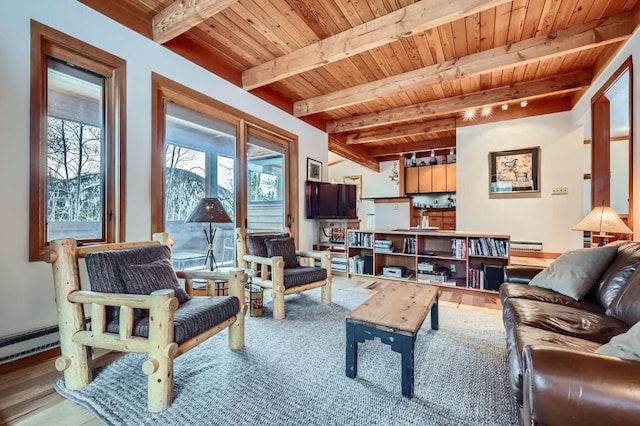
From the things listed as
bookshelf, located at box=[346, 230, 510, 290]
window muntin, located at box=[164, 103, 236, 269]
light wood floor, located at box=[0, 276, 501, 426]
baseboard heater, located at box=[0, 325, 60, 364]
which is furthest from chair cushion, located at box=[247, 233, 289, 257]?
bookshelf, located at box=[346, 230, 510, 290]

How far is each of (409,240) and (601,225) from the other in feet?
6.43

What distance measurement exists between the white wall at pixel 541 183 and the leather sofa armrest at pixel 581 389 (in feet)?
14.5

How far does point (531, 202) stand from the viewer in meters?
4.54

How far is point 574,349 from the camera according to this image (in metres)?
1.20

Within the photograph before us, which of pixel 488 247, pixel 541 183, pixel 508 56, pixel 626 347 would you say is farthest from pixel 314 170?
pixel 626 347

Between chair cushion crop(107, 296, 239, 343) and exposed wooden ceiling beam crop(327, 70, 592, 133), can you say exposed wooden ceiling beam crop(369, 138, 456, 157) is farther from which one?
chair cushion crop(107, 296, 239, 343)

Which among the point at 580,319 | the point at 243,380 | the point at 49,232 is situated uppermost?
the point at 49,232

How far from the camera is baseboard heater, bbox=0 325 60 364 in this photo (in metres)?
1.75

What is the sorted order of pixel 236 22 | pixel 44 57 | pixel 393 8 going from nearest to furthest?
pixel 44 57, pixel 393 8, pixel 236 22

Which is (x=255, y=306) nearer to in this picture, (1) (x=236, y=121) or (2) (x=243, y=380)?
(2) (x=243, y=380)

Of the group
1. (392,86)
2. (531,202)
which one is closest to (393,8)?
(392,86)

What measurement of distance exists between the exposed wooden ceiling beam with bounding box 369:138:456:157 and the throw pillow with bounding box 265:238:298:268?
4.72m

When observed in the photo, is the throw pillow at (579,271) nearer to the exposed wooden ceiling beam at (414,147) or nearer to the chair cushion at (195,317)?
the chair cushion at (195,317)

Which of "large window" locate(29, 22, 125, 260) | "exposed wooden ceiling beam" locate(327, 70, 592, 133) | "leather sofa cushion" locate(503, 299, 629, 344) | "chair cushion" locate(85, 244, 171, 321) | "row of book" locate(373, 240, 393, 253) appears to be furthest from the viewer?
"row of book" locate(373, 240, 393, 253)
